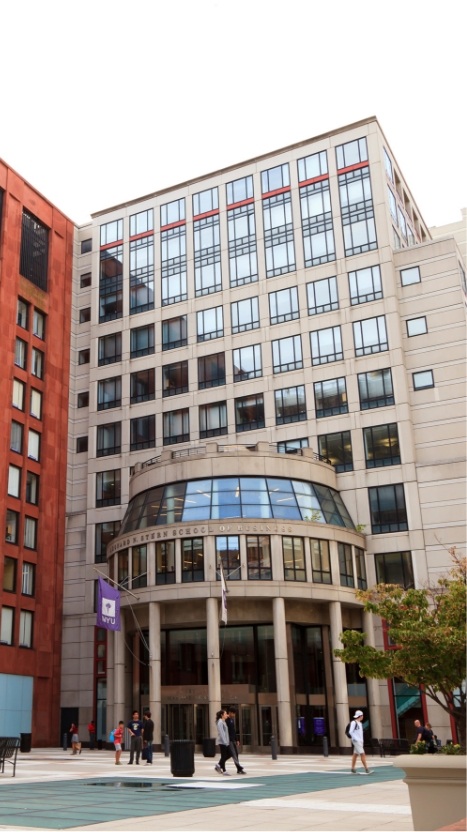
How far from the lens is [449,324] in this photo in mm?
52188

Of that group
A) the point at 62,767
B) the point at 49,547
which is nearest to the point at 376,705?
the point at 62,767

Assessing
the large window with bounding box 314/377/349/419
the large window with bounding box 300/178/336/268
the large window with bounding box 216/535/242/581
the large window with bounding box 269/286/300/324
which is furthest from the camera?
the large window with bounding box 269/286/300/324

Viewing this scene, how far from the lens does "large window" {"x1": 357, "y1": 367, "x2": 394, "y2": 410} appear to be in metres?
52.3

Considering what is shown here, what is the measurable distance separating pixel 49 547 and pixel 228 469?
17740 mm

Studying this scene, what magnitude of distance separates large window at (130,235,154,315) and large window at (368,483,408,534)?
24.6m

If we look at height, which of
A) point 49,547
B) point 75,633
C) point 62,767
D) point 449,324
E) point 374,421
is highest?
point 449,324

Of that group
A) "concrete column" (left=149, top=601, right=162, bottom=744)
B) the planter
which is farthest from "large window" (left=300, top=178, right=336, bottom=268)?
the planter

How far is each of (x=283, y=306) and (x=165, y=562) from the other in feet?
70.7

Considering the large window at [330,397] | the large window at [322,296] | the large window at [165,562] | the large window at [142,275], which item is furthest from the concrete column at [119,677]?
the large window at [142,275]

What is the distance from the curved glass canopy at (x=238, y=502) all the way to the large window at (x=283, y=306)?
13.8 meters

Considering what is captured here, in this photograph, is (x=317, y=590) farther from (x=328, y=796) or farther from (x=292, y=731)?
(x=328, y=796)

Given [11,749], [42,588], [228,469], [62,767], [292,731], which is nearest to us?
[11,749]

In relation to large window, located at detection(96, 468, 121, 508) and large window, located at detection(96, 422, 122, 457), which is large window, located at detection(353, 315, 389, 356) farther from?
large window, located at detection(96, 468, 121, 508)

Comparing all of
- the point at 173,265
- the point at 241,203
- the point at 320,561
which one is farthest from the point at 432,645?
the point at 173,265
